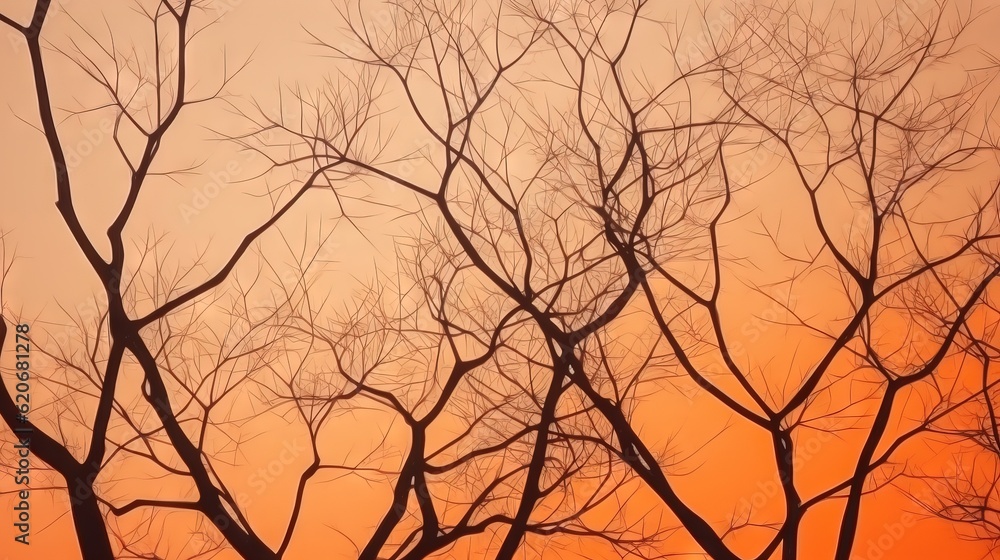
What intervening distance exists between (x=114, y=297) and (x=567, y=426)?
107cm

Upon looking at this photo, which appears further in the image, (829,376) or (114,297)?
(829,376)

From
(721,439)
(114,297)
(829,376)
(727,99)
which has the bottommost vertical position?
(721,439)

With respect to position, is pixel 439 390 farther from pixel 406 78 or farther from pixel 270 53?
pixel 270 53

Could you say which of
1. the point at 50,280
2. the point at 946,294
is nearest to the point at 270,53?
the point at 50,280

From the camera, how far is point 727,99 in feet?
5.29

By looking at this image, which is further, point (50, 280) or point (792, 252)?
point (792, 252)

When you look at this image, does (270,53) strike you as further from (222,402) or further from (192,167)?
(222,402)

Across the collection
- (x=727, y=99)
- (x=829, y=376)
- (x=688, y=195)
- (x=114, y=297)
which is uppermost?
(x=727, y=99)

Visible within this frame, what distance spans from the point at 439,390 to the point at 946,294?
4.16 ft

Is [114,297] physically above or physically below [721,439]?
above

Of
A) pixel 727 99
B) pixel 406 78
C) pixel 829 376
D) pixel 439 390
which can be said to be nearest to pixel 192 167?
pixel 406 78

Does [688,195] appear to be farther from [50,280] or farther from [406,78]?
[50,280]

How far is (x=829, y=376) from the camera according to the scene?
5.24 feet

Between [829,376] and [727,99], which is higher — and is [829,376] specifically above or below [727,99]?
below
